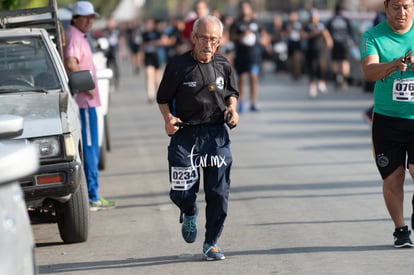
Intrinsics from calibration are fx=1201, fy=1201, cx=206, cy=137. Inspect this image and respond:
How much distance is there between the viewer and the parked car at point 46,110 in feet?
29.3

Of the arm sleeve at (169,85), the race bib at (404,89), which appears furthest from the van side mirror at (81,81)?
the race bib at (404,89)

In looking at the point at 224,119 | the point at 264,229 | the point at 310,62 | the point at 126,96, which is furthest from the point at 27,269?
the point at 126,96

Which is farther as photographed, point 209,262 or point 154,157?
point 154,157

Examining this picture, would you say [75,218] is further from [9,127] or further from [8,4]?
[8,4]

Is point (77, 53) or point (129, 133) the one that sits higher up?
point (77, 53)

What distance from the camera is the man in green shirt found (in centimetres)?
875

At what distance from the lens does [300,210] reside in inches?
434

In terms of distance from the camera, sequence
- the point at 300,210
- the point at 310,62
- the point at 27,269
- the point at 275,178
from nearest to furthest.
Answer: the point at 27,269 < the point at 300,210 < the point at 275,178 < the point at 310,62

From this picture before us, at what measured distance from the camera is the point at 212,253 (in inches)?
340

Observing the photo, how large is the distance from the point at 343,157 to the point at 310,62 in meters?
13.2

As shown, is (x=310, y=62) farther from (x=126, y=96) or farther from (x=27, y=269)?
(x=27, y=269)

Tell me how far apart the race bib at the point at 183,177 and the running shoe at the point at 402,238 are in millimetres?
1613

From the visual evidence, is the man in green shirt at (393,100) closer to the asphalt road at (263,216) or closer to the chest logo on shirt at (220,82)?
the asphalt road at (263,216)

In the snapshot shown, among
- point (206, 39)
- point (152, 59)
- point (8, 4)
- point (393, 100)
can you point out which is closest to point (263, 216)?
point (393, 100)
